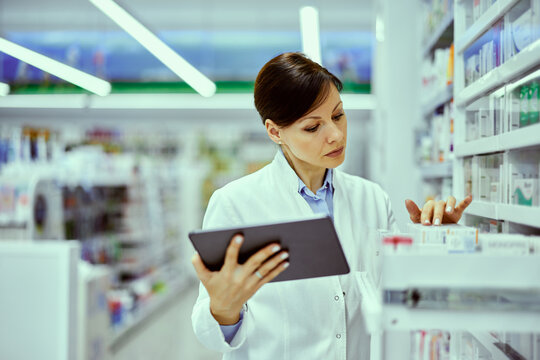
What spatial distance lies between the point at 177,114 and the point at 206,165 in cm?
158

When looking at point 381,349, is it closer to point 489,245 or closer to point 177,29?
point 489,245

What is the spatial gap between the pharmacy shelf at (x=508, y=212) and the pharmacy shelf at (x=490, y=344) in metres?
0.37

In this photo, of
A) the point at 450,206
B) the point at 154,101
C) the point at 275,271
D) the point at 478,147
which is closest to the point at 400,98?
the point at 478,147

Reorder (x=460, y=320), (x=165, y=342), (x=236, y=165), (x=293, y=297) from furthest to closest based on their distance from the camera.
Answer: (x=236, y=165)
(x=165, y=342)
(x=293, y=297)
(x=460, y=320)

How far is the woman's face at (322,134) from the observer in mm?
1666

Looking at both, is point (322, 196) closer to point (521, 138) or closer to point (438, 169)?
point (521, 138)

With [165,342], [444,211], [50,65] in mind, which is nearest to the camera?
[444,211]

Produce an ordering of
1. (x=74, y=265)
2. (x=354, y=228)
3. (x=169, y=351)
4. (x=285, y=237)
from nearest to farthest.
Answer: (x=285, y=237) → (x=354, y=228) → (x=74, y=265) → (x=169, y=351)

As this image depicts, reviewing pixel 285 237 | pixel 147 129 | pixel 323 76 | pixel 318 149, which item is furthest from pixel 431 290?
pixel 147 129

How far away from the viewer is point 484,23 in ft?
6.21

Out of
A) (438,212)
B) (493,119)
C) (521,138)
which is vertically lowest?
(438,212)

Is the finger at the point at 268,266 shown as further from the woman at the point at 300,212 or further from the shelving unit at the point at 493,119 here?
the shelving unit at the point at 493,119

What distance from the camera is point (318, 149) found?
1688 mm

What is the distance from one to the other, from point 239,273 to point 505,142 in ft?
3.16
